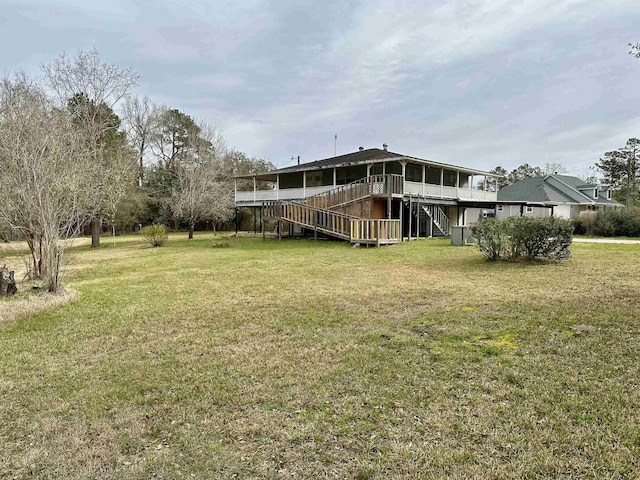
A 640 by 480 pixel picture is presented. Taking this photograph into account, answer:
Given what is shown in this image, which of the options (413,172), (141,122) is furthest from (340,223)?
(141,122)

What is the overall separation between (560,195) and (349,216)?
1060 inches

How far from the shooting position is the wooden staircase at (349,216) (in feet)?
52.9

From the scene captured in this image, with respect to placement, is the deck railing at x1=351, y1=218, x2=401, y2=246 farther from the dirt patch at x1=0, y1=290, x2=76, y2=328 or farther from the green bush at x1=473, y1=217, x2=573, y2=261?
the dirt patch at x1=0, y1=290, x2=76, y2=328

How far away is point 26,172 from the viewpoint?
736cm

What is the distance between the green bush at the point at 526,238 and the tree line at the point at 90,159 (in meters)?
10.2

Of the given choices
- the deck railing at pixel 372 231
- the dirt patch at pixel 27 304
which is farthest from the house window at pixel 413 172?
the dirt patch at pixel 27 304

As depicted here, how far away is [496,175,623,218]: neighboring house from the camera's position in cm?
3166

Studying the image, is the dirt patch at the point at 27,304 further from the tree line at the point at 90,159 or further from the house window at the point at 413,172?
the house window at the point at 413,172

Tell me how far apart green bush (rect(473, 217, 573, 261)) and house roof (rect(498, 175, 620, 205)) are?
942 inches

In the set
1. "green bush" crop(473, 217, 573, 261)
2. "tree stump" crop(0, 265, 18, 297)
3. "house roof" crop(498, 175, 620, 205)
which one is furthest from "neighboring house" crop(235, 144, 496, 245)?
"tree stump" crop(0, 265, 18, 297)

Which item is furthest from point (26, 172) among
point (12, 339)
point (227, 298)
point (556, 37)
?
point (556, 37)

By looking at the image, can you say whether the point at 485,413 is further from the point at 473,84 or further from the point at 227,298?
the point at 473,84

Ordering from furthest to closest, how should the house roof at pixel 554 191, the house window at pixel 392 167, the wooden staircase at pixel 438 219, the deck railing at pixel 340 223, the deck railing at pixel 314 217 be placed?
1. the house roof at pixel 554 191
2. the house window at pixel 392 167
3. the wooden staircase at pixel 438 219
4. the deck railing at pixel 314 217
5. the deck railing at pixel 340 223

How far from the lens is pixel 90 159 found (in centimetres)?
1354
